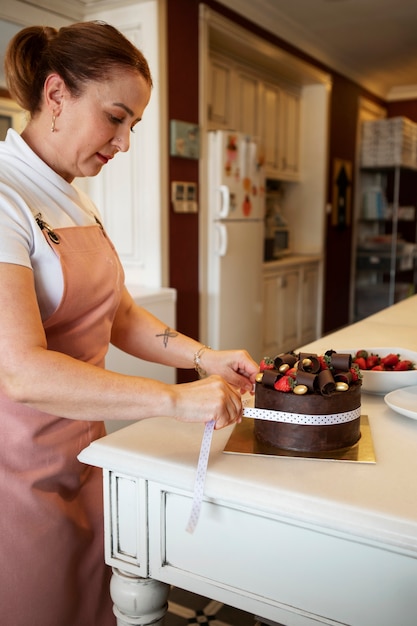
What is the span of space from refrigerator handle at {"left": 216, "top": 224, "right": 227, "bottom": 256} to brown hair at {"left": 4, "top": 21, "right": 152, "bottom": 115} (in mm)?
2762

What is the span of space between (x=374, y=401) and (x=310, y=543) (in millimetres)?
514

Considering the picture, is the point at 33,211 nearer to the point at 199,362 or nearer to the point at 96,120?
the point at 96,120

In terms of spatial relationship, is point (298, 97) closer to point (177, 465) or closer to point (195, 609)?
point (195, 609)

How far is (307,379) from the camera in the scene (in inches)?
36.4

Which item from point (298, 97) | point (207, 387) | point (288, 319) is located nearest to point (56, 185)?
point (207, 387)

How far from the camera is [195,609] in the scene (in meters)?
1.82

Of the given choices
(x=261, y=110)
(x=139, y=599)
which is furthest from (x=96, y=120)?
(x=261, y=110)

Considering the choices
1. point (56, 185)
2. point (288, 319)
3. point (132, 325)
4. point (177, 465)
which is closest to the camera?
point (177, 465)

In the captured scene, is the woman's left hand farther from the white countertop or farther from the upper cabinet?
the upper cabinet

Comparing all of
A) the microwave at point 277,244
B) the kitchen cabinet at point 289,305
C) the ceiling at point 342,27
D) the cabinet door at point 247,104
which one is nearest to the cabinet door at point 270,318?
the kitchen cabinet at point 289,305

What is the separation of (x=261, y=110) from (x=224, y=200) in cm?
157

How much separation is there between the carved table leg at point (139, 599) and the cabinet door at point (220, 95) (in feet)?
12.5

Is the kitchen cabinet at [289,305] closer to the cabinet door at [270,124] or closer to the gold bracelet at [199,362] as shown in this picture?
the cabinet door at [270,124]

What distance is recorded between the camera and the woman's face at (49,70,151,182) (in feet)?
3.60
